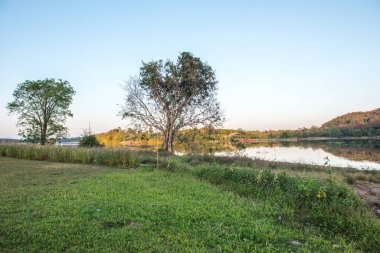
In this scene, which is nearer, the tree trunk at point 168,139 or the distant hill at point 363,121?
the tree trunk at point 168,139

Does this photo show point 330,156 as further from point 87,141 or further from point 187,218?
point 187,218

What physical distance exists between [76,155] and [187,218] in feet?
40.0

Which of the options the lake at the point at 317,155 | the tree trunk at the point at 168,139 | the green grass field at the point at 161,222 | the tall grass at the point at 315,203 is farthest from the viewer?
the tree trunk at the point at 168,139

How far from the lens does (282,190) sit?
6844 millimetres

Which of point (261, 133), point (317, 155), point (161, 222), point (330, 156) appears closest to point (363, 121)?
point (261, 133)

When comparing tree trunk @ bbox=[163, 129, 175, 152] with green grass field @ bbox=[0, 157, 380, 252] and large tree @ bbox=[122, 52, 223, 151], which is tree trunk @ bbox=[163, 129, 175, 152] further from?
green grass field @ bbox=[0, 157, 380, 252]

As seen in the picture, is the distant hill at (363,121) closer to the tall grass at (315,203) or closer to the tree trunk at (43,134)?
the tall grass at (315,203)

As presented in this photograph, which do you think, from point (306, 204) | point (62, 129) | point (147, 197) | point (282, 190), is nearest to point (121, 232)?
point (147, 197)

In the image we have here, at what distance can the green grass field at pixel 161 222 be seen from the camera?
3670 millimetres

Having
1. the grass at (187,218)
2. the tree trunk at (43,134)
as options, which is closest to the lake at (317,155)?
the grass at (187,218)

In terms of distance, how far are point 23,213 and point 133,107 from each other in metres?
20.6

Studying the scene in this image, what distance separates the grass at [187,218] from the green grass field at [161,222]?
0.02m

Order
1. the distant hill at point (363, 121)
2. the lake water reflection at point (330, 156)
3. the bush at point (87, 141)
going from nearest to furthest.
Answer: the lake water reflection at point (330, 156) → the bush at point (87, 141) → the distant hill at point (363, 121)

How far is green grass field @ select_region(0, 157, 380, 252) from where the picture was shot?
367cm
